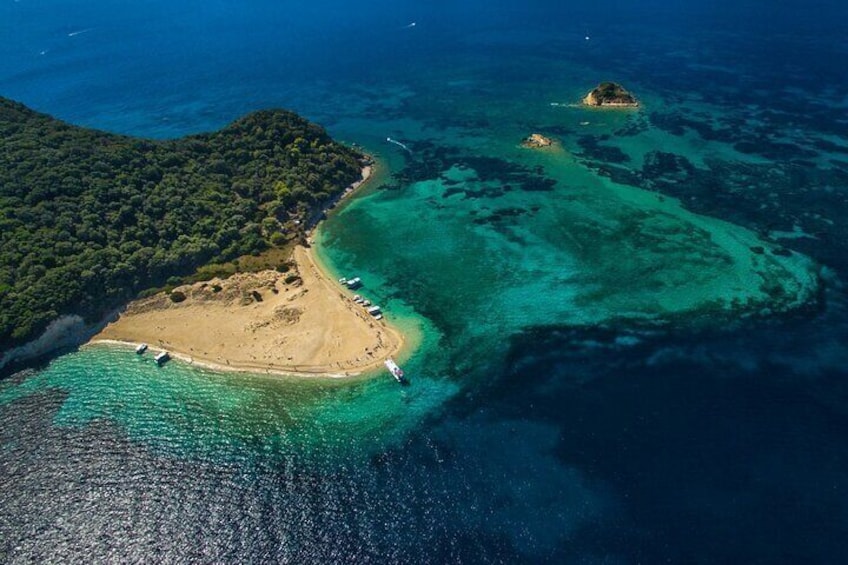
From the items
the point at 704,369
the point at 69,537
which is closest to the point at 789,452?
the point at 704,369

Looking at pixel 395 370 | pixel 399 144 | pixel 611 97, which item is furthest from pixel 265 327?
pixel 611 97

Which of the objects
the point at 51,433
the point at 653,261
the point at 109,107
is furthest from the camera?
the point at 109,107

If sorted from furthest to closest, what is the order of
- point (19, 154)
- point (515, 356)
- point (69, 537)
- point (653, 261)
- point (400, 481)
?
point (19, 154), point (653, 261), point (515, 356), point (400, 481), point (69, 537)

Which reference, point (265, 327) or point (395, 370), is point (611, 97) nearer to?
point (395, 370)

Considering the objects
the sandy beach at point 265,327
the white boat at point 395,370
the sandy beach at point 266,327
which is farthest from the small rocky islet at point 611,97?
the white boat at point 395,370

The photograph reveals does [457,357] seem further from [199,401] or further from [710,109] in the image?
[710,109]

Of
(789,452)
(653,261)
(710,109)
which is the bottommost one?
(789,452)
